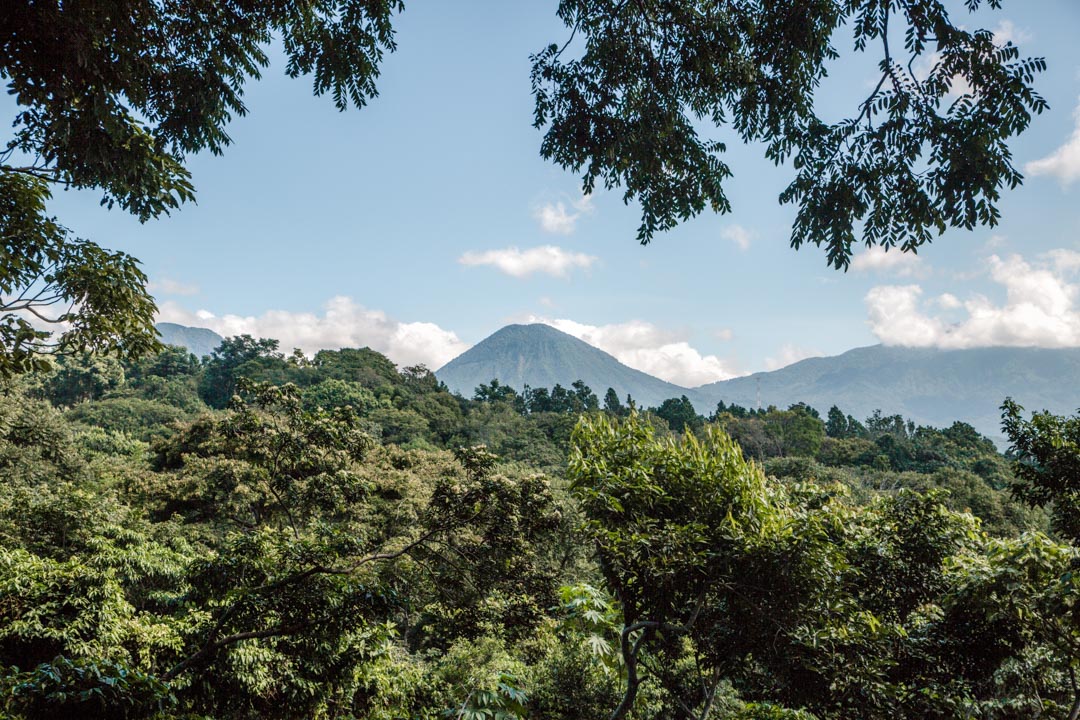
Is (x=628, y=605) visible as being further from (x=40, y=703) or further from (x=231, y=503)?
(x=231, y=503)

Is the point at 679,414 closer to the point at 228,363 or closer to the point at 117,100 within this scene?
the point at 228,363

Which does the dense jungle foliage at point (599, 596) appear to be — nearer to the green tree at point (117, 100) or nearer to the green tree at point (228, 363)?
the green tree at point (117, 100)

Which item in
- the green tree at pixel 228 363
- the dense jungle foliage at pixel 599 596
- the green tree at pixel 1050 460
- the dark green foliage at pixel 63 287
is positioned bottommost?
the dense jungle foliage at pixel 599 596

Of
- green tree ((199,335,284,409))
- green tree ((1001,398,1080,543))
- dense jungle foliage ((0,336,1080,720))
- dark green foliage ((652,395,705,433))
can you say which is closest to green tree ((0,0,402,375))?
dense jungle foliage ((0,336,1080,720))

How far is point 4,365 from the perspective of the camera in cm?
326

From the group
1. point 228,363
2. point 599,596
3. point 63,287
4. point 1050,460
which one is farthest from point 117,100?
point 228,363

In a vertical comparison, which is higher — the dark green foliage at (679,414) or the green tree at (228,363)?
the green tree at (228,363)

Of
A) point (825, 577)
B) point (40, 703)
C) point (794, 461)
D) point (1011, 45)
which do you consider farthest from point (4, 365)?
point (794, 461)

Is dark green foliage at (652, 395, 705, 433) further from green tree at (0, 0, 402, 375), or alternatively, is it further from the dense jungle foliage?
green tree at (0, 0, 402, 375)

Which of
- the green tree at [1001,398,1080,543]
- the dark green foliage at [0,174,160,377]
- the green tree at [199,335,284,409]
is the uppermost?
the green tree at [199,335,284,409]

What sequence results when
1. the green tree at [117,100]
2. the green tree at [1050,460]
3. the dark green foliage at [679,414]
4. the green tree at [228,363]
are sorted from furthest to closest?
the dark green foliage at [679,414] < the green tree at [228,363] < the green tree at [1050,460] < the green tree at [117,100]

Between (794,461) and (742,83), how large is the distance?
3853 cm

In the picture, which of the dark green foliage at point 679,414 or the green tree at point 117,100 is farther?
the dark green foliage at point 679,414

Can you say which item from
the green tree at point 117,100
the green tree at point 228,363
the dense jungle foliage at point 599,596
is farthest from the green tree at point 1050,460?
the green tree at point 228,363
